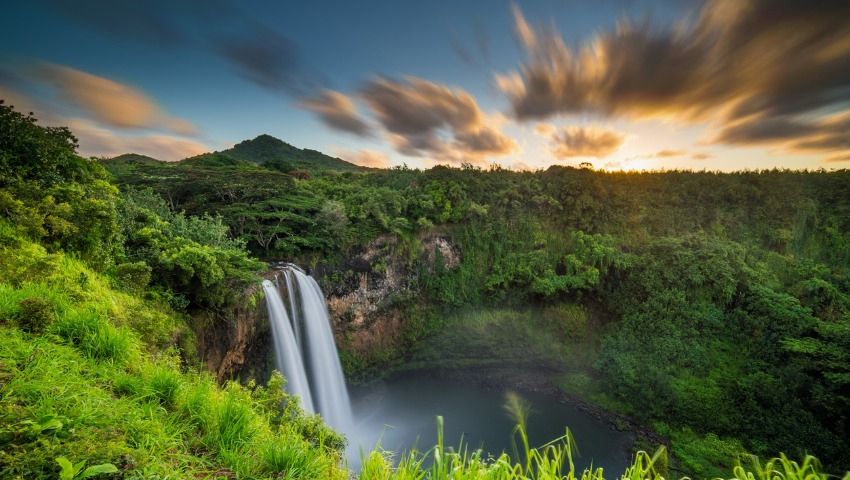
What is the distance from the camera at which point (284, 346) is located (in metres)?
11.5

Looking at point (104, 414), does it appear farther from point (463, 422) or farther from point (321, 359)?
point (463, 422)

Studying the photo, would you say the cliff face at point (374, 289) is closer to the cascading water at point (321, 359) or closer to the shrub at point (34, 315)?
the cascading water at point (321, 359)

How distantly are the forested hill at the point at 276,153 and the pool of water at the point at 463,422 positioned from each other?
107ft

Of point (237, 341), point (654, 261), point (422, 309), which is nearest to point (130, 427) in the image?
point (237, 341)

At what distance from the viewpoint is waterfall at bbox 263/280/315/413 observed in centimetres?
1130

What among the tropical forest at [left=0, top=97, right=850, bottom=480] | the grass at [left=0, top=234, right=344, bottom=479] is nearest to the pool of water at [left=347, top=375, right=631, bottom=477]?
the tropical forest at [left=0, top=97, right=850, bottom=480]

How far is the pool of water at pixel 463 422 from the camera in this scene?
12750 mm

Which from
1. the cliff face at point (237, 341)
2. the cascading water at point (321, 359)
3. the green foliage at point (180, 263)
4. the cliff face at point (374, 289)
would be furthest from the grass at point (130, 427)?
the cascading water at point (321, 359)

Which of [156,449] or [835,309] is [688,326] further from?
[156,449]

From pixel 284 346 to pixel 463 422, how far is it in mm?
8659

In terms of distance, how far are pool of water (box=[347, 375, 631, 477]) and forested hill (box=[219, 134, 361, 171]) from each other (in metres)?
32.6

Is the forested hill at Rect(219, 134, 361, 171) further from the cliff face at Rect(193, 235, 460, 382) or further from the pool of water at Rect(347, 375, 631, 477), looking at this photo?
the pool of water at Rect(347, 375, 631, 477)

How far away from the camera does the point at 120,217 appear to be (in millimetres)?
7809

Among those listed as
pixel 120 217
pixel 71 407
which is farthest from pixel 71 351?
pixel 120 217
